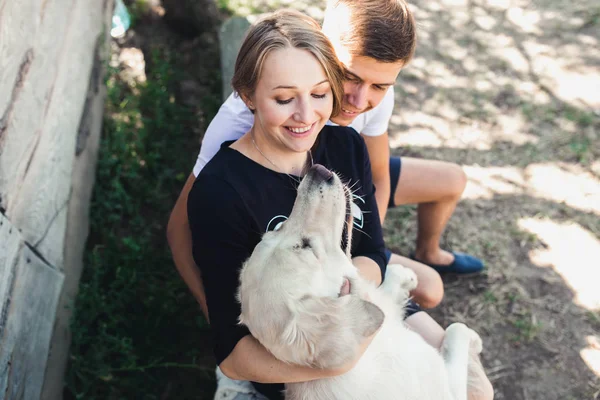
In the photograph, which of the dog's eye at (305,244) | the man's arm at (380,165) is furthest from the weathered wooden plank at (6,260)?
the man's arm at (380,165)

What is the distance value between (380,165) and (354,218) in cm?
64

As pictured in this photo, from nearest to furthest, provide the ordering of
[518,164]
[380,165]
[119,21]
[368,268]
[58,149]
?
1. [368,268]
2. [380,165]
3. [58,149]
4. [518,164]
5. [119,21]

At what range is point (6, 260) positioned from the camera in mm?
2283

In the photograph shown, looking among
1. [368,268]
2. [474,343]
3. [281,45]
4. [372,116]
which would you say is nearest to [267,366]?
[368,268]

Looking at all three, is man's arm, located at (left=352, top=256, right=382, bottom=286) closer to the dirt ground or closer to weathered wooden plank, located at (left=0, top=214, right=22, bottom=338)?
the dirt ground

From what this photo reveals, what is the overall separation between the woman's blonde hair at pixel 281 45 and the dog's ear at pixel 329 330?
0.94m

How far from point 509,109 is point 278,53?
11.1 ft

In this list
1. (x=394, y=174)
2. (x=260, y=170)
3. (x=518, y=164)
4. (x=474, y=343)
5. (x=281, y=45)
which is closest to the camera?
(x=281, y=45)

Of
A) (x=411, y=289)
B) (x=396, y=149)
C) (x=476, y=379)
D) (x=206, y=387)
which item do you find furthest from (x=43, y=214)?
(x=396, y=149)

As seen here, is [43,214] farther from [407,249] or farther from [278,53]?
[407,249]

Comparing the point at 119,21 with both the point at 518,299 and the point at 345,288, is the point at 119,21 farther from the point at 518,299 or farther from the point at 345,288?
the point at 518,299

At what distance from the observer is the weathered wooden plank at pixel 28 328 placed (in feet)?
7.46

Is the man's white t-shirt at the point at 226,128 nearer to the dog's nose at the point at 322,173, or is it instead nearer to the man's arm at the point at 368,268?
the dog's nose at the point at 322,173

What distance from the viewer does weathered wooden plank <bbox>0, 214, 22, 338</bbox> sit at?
2.22m
